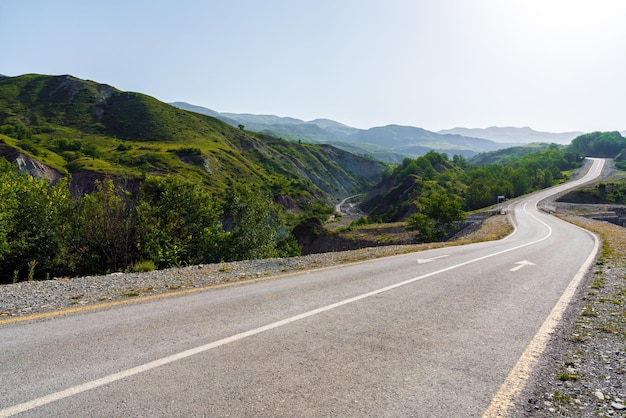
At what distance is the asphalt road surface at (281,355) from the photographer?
3779mm

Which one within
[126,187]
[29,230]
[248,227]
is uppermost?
[126,187]

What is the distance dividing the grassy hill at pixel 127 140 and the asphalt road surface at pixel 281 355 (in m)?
82.8

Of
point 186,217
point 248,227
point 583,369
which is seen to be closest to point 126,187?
point 186,217

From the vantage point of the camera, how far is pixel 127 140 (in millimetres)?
131375

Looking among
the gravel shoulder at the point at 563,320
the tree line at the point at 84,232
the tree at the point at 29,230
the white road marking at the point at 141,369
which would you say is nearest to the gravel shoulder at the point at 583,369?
the gravel shoulder at the point at 563,320

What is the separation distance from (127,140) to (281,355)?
146776 millimetres

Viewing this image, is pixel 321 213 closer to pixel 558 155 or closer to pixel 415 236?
pixel 415 236

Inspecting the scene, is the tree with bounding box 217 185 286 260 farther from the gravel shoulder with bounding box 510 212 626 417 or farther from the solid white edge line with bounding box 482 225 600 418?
the gravel shoulder with bounding box 510 212 626 417

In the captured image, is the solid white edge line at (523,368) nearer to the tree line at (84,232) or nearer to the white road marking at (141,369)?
the white road marking at (141,369)

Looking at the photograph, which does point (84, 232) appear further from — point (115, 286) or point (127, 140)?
point (127, 140)

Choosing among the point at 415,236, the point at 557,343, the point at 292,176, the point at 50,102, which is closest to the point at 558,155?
the point at 292,176

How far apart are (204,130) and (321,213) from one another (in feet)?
253

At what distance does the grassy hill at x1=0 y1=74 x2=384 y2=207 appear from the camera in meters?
97.4

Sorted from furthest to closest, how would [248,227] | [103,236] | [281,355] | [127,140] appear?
[127,140] → [248,227] → [103,236] → [281,355]
